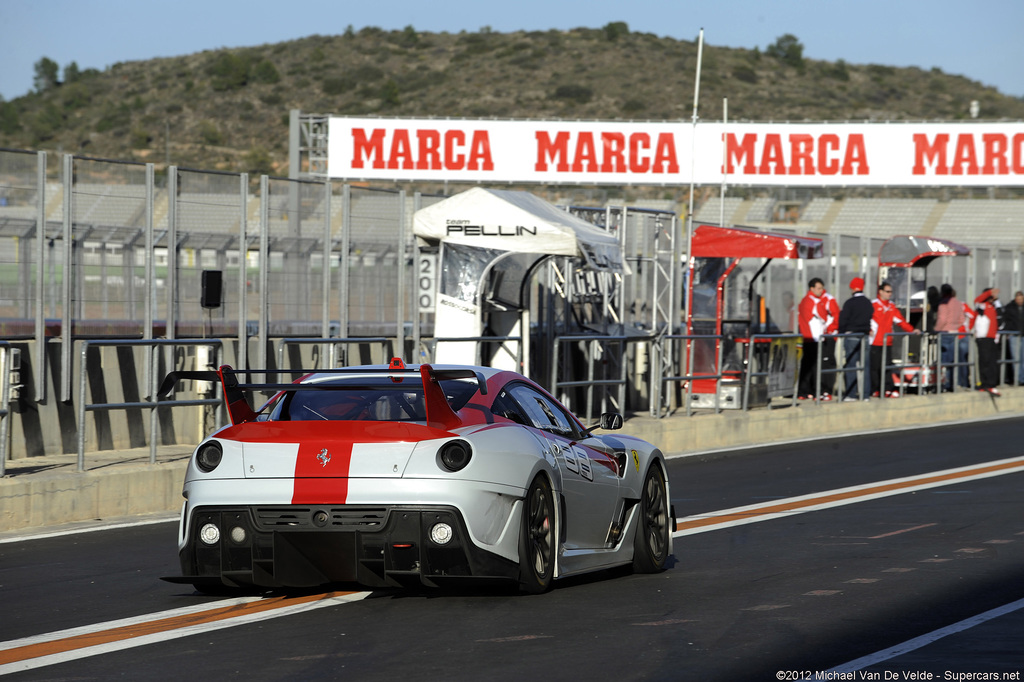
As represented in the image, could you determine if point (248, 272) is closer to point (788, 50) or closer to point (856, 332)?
point (856, 332)

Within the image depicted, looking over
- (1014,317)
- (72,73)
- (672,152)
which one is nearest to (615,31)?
(72,73)

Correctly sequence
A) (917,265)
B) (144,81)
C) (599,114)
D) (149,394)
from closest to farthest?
(149,394) → (917,265) → (599,114) → (144,81)

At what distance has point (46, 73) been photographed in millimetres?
124625

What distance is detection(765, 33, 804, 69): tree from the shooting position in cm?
12656

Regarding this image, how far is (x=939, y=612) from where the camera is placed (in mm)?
7570

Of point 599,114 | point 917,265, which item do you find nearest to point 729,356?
point 917,265

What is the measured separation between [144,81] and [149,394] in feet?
368

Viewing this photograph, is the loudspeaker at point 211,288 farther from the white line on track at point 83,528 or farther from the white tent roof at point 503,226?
the white line on track at point 83,528

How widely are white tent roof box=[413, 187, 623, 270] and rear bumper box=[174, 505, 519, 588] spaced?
9.14 meters

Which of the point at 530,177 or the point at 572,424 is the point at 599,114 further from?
the point at 572,424

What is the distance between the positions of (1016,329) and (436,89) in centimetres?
8883

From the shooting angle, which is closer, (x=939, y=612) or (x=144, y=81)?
(x=939, y=612)

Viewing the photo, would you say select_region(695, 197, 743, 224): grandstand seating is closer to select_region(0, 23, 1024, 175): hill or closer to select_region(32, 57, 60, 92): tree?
select_region(0, 23, 1024, 175): hill

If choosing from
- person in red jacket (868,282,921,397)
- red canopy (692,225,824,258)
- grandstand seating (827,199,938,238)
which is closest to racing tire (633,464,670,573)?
red canopy (692,225,824,258)
